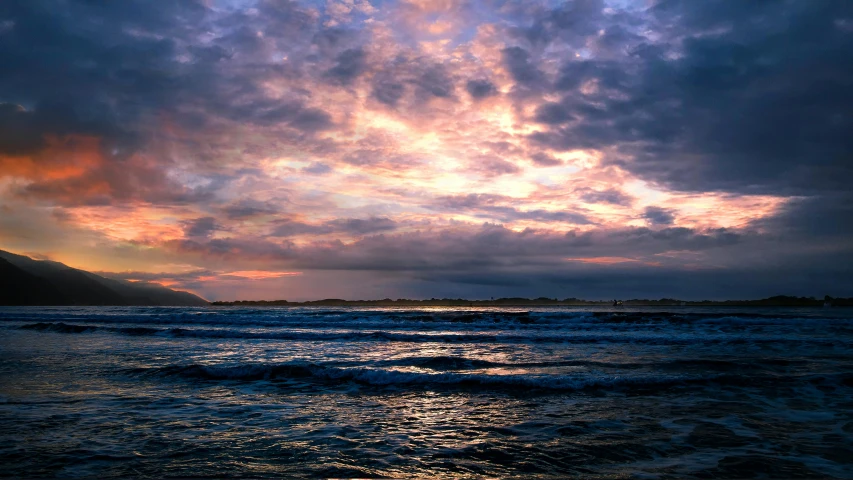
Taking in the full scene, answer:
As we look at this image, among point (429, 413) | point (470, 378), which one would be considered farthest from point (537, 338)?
point (429, 413)

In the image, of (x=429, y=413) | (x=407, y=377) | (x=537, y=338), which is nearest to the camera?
(x=429, y=413)

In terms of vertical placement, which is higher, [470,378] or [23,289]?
[23,289]

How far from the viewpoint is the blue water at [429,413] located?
20.3 feet

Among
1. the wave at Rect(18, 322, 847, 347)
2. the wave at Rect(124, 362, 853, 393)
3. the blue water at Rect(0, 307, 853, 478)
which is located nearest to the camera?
the blue water at Rect(0, 307, 853, 478)

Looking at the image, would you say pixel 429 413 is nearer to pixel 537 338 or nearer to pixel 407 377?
pixel 407 377

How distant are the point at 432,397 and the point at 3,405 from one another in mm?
9263

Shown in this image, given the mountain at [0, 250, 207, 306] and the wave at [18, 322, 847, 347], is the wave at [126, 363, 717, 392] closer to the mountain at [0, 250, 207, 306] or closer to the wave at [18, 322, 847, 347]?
the wave at [18, 322, 847, 347]

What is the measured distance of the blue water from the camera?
20.3 ft

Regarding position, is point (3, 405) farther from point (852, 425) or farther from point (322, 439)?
point (852, 425)

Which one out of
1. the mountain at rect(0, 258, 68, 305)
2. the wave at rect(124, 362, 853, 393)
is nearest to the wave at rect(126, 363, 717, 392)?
the wave at rect(124, 362, 853, 393)

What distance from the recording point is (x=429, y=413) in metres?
9.33

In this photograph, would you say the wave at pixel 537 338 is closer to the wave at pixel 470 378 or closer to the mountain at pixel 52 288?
the wave at pixel 470 378

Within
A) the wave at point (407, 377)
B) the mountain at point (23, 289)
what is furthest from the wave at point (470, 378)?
the mountain at point (23, 289)

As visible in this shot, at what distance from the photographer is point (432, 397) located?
10.9 meters
